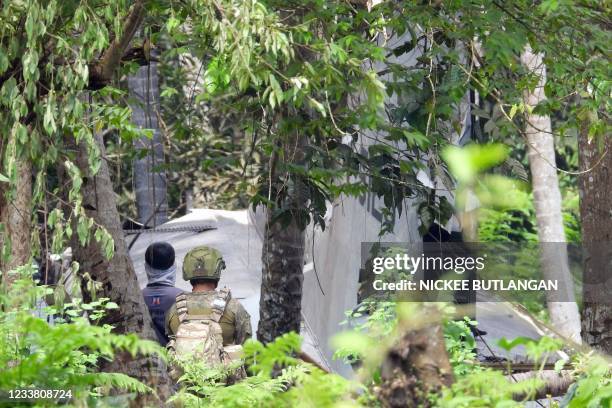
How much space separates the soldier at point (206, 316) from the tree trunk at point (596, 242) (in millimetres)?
2348

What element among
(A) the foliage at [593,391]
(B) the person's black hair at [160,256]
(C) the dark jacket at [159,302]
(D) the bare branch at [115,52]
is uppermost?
(D) the bare branch at [115,52]

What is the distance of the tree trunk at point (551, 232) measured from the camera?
1395 centimetres

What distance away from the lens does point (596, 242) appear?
27.0ft

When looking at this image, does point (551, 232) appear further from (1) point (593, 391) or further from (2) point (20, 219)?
(1) point (593, 391)

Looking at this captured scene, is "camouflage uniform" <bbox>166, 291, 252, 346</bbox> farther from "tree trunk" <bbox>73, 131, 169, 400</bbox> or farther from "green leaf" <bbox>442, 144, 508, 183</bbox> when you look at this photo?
"green leaf" <bbox>442, 144, 508, 183</bbox>

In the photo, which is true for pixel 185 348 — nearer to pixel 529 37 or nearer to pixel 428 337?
pixel 529 37

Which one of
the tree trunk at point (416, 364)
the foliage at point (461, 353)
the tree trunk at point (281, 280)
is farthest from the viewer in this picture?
the tree trunk at point (281, 280)

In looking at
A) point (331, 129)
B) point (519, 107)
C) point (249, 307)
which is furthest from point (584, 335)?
point (249, 307)

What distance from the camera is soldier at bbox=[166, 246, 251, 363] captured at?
7.02 meters

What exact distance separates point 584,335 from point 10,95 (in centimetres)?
422

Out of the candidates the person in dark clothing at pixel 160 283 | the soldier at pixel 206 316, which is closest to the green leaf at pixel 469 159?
the soldier at pixel 206 316

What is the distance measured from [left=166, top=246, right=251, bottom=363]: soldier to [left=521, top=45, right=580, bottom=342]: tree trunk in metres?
7.03

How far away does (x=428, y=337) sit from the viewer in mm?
3107

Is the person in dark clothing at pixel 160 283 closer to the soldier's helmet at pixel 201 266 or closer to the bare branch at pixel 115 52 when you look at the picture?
the soldier's helmet at pixel 201 266
